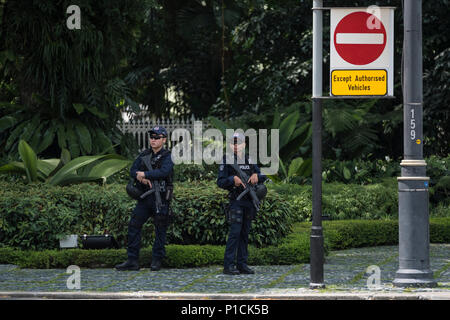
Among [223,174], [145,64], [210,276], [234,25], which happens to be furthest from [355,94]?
[145,64]

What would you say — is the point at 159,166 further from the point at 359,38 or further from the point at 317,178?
the point at 359,38

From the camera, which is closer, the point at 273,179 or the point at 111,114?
the point at 273,179

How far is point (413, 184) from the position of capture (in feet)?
32.1

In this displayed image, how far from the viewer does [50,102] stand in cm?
1898

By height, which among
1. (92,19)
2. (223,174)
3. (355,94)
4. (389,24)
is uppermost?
(92,19)

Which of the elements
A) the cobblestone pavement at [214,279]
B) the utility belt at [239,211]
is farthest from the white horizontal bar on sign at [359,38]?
the cobblestone pavement at [214,279]

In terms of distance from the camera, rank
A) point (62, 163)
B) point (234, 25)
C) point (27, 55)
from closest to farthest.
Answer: point (62, 163) → point (27, 55) → point (234, 25)

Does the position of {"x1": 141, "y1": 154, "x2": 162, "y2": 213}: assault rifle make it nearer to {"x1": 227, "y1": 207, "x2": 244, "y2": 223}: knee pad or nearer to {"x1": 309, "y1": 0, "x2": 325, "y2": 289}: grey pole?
{"x1": 227, "y1": 207, "x2": 244, "y2": 223}: knee pad

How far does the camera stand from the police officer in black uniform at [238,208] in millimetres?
10891

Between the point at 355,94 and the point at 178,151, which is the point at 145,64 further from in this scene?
the point at 355,94

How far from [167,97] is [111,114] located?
1202 centimetres

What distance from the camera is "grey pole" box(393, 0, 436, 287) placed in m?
9.71

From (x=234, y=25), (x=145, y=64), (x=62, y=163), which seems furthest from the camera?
(x=145, y=64)
